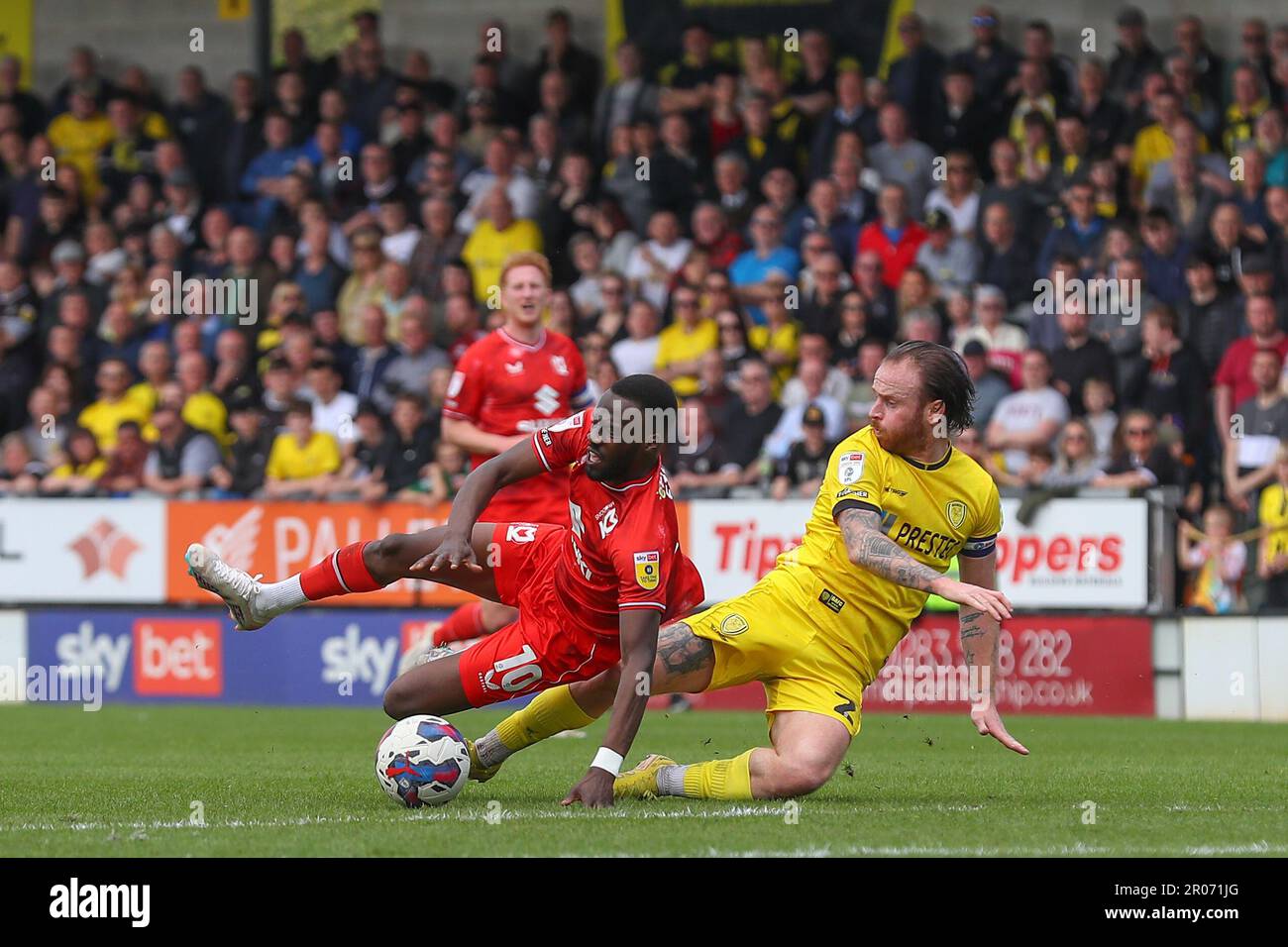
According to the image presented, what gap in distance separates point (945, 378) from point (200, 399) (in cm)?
1081

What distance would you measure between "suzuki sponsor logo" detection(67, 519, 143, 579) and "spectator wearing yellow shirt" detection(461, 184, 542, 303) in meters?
3.61

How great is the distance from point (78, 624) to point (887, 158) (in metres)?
7.63

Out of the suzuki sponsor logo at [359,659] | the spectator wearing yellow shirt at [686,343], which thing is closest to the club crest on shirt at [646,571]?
the suzuki sponsor logo at [359,659]

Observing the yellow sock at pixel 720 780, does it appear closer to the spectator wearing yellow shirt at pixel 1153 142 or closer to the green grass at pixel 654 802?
the green grass at pixel 654 802

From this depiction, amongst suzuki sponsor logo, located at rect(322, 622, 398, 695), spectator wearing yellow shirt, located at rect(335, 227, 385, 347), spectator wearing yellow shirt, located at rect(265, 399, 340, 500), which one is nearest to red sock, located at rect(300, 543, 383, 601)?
suzuki sponsor logo, located at rect(322, 622, 398, 695)

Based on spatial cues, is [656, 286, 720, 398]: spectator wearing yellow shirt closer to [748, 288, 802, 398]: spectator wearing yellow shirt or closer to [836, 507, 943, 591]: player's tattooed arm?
[748, 288, 802, 398]: spectator wearing yellow shirt

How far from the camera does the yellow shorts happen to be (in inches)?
301

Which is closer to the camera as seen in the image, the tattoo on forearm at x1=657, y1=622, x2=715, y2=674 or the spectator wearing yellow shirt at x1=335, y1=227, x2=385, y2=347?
the tattoo on forearm at x1=657, y1=622, x2=715, y2=674

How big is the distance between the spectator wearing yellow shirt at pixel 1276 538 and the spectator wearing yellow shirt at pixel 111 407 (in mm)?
9202

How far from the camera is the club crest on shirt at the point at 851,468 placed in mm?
7492

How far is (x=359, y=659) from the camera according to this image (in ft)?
49.9

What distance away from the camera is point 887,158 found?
16891 mm
